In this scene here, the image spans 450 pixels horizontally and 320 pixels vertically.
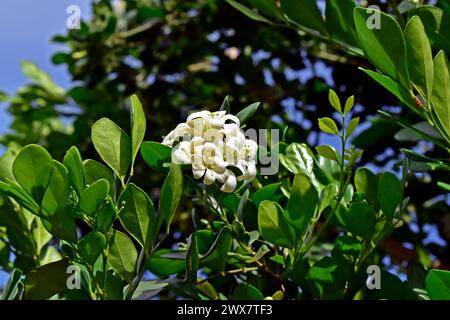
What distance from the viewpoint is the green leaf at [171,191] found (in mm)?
809

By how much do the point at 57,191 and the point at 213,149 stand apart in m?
0.19

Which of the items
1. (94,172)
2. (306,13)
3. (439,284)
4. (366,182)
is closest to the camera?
(439,284)

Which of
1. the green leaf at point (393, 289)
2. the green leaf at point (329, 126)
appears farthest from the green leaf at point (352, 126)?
the green leaf at point (393, 289)

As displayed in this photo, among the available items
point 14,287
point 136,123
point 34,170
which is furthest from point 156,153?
point 14,287

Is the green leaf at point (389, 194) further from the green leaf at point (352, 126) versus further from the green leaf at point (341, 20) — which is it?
the green leaf at point (341, 20)

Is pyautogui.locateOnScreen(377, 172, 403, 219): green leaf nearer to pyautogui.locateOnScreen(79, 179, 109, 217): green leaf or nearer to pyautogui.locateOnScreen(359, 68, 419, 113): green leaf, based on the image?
pyautogui.locateOnScreen(359, 68, 419, 113): green leaf

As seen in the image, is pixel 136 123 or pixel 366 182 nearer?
pixel 136 123

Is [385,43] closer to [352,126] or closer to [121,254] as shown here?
[352,126]

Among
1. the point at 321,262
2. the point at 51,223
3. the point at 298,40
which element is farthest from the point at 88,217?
the point at 298,40

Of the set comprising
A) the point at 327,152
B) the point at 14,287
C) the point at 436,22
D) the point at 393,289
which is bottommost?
the point at 393,289

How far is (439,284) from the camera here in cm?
78

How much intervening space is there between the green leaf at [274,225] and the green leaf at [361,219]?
0.11 metres

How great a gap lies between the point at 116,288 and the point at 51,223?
115 mm

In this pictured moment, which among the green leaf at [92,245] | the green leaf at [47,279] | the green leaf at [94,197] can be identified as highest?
the green leaf at [94,197]
